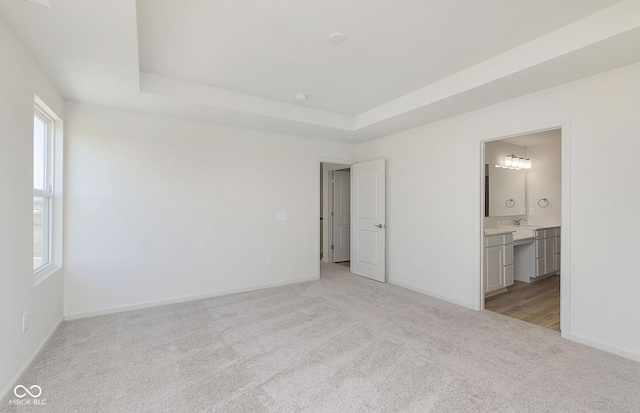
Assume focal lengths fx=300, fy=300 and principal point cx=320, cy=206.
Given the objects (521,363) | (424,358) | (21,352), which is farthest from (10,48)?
(521,363)

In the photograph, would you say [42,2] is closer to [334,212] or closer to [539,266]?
[334,212]

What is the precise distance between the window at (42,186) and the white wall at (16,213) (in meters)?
0.38

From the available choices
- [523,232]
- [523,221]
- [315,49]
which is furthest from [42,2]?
[523,221]

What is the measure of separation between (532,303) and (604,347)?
1.26 meters

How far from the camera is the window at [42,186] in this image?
2.62 m

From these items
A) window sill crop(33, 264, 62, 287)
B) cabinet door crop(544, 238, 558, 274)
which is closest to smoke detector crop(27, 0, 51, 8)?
window sill crop(33, 264, 62, 287)

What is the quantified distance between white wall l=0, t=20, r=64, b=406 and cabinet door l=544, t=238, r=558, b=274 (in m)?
6.25

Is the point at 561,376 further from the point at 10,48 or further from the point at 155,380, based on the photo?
the point at 10,48

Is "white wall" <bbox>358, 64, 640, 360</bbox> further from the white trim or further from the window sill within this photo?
the window sill

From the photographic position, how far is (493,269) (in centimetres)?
395

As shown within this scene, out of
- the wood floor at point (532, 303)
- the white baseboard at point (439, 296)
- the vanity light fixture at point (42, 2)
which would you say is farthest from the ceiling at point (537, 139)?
the vanity light fixture at point (42, 2)

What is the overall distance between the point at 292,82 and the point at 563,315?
11.1 feet

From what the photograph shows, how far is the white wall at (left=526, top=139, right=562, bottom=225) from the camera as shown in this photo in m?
5.12

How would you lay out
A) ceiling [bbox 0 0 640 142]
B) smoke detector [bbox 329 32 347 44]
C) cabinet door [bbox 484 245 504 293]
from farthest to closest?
cabinet door [bbox 484 245 504 293]
smoke detector [bbox 329 32 347 44]
ceiling [bbox 0 0 640 142]
